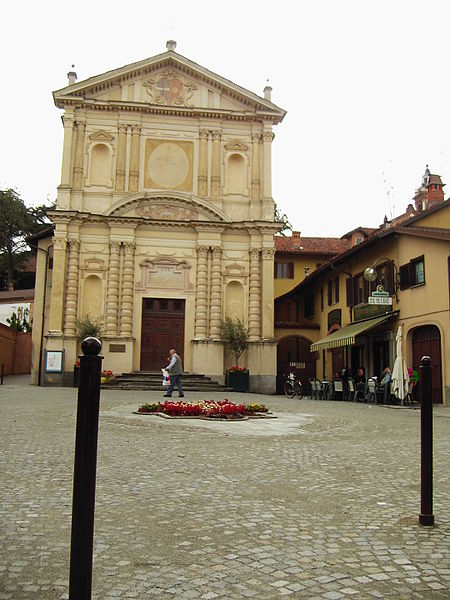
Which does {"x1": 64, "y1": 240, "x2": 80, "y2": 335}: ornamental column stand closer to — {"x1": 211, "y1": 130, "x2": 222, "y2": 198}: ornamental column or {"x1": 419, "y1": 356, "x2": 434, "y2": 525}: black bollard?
{"x1": 211, "y1": 130, "x2": 222, "y2": 198}: ornamental column

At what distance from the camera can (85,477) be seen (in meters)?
3.25

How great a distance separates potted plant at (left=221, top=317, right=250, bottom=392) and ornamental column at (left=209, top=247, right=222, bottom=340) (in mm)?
483

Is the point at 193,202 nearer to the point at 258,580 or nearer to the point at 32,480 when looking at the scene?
the point at 32,480

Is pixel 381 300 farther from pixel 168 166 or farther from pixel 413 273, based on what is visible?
pixel 168 166

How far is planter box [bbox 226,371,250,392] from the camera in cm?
3123

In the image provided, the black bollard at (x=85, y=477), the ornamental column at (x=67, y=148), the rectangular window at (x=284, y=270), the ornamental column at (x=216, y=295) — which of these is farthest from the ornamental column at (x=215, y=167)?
the black bollard at (x=85, y=477)

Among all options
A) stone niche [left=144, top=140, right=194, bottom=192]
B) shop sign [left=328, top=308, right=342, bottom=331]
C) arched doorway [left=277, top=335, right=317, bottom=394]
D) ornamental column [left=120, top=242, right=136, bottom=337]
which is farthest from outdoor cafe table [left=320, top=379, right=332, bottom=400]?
stone niche [left=144, top=140, right=194, bottom=192]

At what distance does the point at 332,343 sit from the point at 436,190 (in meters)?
14.5

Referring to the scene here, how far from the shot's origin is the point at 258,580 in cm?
424

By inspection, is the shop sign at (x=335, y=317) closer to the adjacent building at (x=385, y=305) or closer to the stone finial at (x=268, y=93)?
the adjacent building at (x=385, y=305)

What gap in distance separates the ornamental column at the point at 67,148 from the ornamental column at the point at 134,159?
3281 mm

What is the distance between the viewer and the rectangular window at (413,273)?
24.8 m

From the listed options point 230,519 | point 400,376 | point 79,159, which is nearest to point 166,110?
point 79,159

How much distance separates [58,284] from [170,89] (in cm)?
1270
